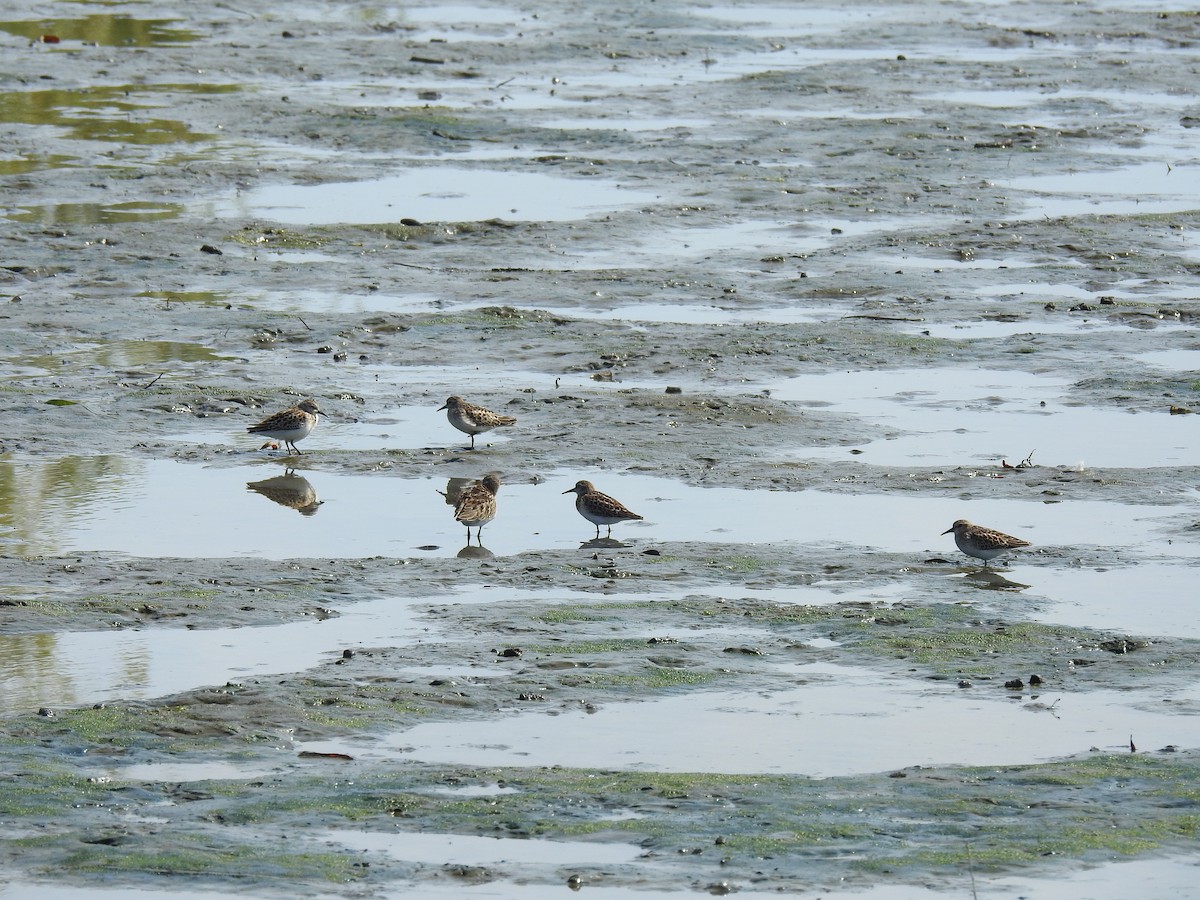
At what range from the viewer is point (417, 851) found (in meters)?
8.00

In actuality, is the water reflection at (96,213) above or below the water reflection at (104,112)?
below

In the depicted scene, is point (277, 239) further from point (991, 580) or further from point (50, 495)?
point (991, 580)

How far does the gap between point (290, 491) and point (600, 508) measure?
2.40 metres

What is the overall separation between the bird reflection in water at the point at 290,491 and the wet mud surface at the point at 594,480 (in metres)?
0.05

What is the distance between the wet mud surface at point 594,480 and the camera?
8359mm

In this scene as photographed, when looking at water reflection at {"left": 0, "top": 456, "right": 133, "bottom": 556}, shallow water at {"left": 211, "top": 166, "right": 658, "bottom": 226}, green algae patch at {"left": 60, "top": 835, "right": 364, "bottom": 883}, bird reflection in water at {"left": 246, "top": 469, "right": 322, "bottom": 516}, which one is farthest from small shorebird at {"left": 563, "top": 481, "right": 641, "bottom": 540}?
shallow water at {"left": 211, "top": 166, "right": 658, "bottom": 226}

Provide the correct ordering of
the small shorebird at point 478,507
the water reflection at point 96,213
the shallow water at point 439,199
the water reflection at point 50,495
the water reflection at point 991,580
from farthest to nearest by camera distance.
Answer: the shallow water at point 439,199, the water reflection at point 96,213, the small shorebird at point 478,507, the water reflection at point 50,495, the water reflection at point 991,580

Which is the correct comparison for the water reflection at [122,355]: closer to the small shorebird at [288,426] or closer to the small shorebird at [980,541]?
the small shorebird at [288,426]

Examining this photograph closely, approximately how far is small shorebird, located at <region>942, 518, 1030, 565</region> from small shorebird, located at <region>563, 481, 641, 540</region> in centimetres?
190

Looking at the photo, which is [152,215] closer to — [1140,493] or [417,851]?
[1140,493]

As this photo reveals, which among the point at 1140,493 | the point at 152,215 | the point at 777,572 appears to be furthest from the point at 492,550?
the point at 152,215

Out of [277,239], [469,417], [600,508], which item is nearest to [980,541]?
[600,508]

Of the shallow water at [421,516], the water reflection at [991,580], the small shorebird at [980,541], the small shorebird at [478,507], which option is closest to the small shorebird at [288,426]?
Answer: the shallow water at [421,516]

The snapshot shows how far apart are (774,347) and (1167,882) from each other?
9645 mm
